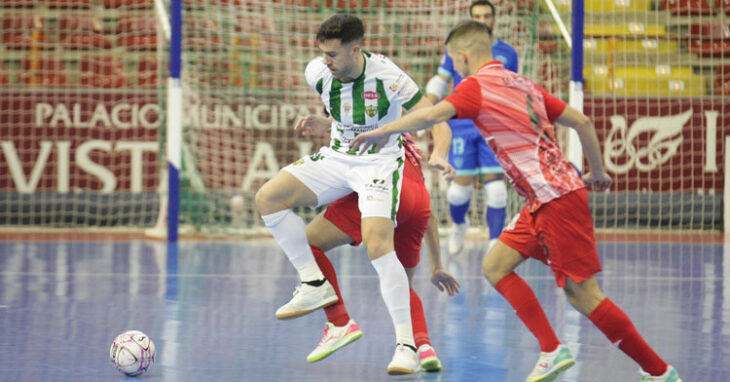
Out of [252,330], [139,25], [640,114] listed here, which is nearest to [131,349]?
[252,330]

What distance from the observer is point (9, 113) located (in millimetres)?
10375

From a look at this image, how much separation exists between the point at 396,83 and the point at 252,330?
1.53m

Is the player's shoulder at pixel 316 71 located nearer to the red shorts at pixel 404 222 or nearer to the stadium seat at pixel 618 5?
the red shorts at pixel 404 222

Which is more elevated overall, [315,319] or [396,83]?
[396,83]

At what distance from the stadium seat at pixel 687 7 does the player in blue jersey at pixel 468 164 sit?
5223 mm

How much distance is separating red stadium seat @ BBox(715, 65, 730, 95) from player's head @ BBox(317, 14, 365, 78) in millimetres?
8452

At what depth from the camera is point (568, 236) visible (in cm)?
371

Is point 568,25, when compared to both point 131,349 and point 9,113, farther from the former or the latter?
point 131,349

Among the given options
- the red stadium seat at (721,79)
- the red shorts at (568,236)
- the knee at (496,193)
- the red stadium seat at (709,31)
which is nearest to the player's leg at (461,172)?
the knee at (496,193)

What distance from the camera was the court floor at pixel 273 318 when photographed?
4105mm

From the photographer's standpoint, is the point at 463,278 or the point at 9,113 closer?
the point at 463,278

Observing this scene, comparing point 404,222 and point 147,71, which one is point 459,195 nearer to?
point 404,222

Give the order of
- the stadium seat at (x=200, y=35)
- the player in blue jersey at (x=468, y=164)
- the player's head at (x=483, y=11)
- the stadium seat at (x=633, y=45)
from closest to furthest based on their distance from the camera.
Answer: the player's head at (x=483, y=11), the player in blue jersey at (x=468, y=164), the stadium seat at (x=200, y=35), the stadium seat at (x=633, y=45)

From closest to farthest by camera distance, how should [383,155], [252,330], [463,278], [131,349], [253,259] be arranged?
[131,349] → [383,155] → [252,330] → [463,278] → [253,259]
